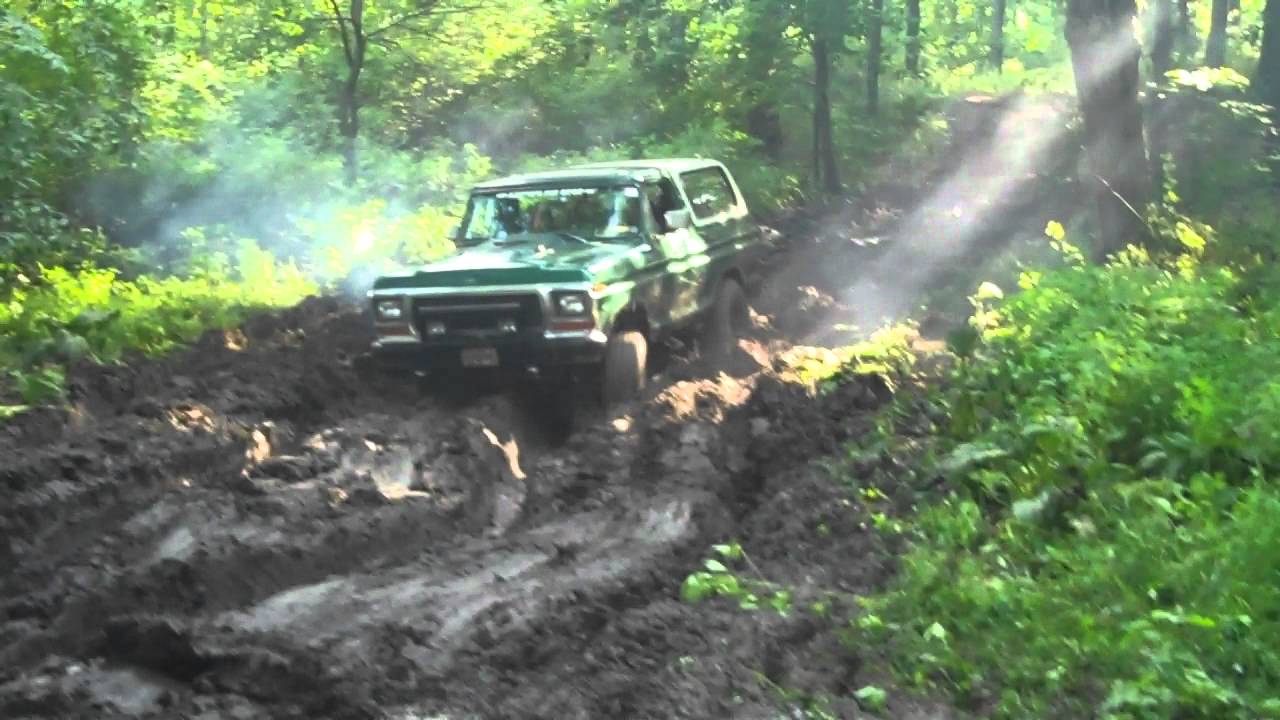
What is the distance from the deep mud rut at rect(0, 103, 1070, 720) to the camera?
4852mm

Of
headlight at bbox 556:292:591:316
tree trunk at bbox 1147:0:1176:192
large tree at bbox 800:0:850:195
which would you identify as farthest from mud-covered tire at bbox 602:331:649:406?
large tree at bbox 800:0:850:195

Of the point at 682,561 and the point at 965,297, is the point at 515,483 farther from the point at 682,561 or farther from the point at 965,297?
the point at 965,297

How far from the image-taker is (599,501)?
23.9 ft

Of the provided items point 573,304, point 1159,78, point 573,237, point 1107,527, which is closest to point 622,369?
point 573,304

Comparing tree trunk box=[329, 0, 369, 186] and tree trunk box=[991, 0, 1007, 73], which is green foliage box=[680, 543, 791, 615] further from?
tree trunk box=[991, 0, 1007, 73]

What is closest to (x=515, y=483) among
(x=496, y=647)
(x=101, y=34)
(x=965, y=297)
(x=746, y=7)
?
(x=496, y=647)

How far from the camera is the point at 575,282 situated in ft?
28.0

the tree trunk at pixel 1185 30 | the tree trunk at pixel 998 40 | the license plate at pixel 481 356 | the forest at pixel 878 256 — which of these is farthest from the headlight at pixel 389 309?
the tree trunk at pixel 998 40

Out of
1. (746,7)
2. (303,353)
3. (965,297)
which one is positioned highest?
(746,7)

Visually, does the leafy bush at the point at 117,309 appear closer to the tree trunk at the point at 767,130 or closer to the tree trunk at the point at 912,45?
the tree trunk at the point at 767,130

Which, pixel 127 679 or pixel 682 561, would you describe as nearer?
pixel 127 679

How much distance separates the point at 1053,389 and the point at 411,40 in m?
12.9

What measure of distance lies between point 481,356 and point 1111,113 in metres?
6.63

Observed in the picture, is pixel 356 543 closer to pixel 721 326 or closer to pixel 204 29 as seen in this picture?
pixel 721 326
